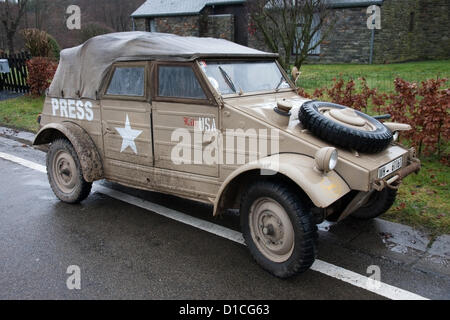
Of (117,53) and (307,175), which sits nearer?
(307,175)

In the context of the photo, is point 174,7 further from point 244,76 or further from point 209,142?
point 209,142

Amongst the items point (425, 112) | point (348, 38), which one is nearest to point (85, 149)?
point (425, 112)

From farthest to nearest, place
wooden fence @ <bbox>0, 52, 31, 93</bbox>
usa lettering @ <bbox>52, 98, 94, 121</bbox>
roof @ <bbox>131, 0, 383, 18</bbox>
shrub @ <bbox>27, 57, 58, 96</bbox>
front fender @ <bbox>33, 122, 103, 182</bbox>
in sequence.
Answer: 1. roof @ <bbox>131, 0, 383, 18</bbox>
2. wooden fence @ <bbox>0, 52, 31, 93</bbox>
3. shrub @ <bbox>27, 57, 58, 96</bbox>
4. usa lettering @ <bbox>52, 98, 94, 121</bbox>
5. front fender @ <bbox>33, 122, 103, 182</bbox>

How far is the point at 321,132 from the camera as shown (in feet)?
11.6

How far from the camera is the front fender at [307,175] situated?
10.4 feet

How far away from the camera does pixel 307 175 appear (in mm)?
3281

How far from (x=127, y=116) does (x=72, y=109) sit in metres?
1.10

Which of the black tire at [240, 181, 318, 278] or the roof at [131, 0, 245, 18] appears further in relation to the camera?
the roof at [131, 0, 245, 18]

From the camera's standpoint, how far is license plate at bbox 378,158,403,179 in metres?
3.43

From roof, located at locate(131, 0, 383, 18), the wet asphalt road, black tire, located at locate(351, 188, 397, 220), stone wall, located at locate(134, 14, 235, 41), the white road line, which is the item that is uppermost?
roof, located at locate(131, 0, 383, 18)

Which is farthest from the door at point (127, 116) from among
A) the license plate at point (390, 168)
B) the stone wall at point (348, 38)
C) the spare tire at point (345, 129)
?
the stone wall at point (348, 38)

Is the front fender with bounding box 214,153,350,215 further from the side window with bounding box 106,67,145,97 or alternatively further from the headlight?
the side window with bounding box 106,67,145,97

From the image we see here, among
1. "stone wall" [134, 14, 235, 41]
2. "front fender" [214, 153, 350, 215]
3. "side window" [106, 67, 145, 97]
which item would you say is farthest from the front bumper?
"stone wall" [134, 14, 235, 41]

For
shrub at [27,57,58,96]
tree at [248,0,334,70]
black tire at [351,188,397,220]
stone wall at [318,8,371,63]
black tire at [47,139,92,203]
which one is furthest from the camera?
stone wall at [318,8,371,63]
